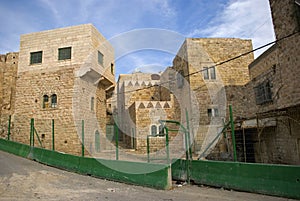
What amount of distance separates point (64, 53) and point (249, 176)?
12.9 m

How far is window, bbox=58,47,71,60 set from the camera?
44.5 ft

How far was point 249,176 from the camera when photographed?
4.91 m

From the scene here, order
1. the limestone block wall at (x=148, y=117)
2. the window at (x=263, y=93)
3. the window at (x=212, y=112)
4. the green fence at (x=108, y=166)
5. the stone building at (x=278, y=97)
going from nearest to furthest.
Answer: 1. the green fence at (x=108, y=166)
2. the stone building at (x=278, y=97)
3. the window at (x=263, y=93)
4. the window at (x=212, y=112)
5. the limestone block wall at (x=148, y=117)

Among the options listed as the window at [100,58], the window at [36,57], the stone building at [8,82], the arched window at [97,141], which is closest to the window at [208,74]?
the window at [100,58]

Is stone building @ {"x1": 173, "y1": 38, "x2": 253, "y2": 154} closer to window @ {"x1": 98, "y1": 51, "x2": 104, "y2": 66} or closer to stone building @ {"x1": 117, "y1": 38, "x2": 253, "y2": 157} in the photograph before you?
stone building @ {"x1": 117, "y1": 38, "x2": 253, "y2": 157}

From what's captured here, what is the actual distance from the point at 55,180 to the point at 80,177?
0.82 m

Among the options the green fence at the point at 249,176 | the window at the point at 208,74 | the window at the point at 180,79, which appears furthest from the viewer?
the window at the point at 180,79

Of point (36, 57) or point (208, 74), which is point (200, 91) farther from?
point (36, 57)

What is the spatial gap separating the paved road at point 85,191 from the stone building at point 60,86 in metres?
6.43

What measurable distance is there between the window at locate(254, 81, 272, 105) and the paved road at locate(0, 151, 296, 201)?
19.6 feet

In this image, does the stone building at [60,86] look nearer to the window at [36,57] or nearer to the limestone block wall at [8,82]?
the window at [36,57]

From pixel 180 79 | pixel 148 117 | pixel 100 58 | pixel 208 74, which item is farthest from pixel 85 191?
pixel 180 79

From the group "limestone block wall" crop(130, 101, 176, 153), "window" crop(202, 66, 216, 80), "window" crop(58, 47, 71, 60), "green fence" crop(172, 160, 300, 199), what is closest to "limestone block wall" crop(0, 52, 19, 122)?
"window" crop(58, 47, 71, 60)

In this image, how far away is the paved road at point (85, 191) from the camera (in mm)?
4438
